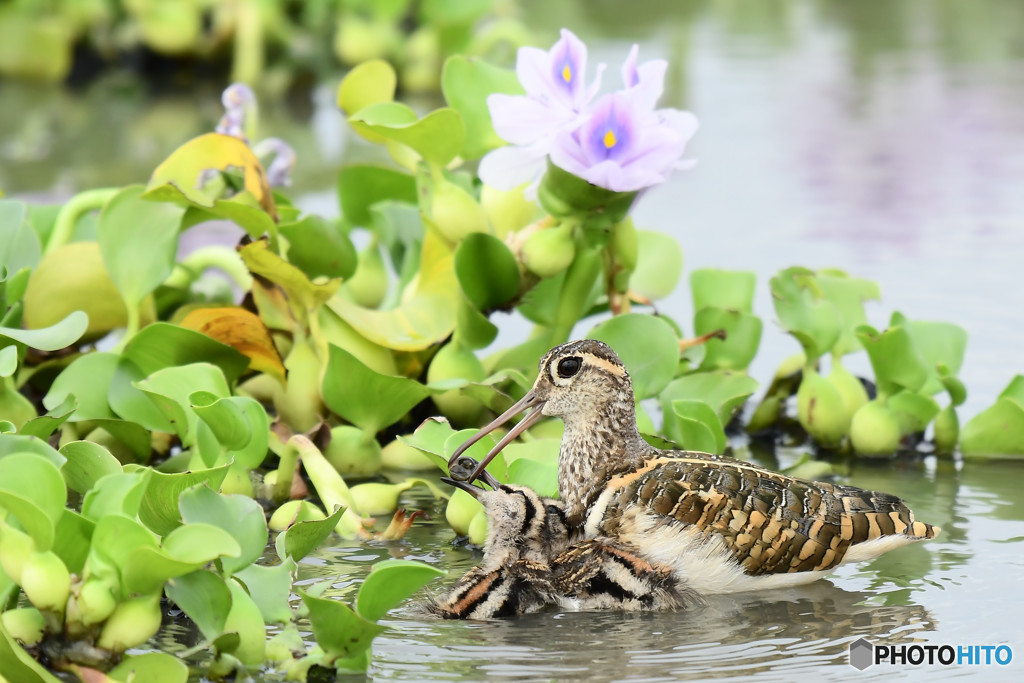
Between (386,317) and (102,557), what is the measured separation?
2.03 meters

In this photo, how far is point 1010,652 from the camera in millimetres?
3680

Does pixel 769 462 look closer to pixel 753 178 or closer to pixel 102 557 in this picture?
pixel 102 557

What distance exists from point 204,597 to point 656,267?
2.96m

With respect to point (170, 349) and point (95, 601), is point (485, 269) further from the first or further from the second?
point (95, 601)

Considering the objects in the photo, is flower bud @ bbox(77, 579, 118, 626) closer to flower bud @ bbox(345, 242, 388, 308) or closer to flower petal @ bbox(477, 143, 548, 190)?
flower petal @ bbox(477, 143, 548, 190)

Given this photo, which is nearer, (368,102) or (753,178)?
(368,102)

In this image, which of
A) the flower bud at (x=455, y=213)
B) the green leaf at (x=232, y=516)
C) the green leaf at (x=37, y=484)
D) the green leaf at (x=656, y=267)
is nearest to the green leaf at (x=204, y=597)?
the green leaf at (x=232, y=516)

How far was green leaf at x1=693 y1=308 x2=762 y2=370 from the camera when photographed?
213 inches

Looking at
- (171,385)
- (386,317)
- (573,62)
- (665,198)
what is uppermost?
(665,198)

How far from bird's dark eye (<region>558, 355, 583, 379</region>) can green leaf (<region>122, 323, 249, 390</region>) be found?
1223mm

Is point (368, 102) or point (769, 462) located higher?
point (368, 102)

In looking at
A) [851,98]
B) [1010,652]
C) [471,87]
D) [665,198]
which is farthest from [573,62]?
[851,98]

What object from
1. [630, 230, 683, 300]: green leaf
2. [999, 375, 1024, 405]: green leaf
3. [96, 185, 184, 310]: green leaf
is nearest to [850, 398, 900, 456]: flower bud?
[999, 375, 1024, 405]: green leaf

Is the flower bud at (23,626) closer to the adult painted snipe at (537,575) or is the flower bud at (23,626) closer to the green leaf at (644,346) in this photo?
the adult painted snipe at (537,575)
